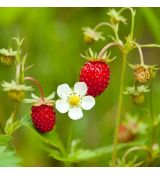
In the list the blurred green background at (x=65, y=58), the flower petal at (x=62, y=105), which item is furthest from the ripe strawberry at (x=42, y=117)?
the blurred green background at (x=65, y=58)

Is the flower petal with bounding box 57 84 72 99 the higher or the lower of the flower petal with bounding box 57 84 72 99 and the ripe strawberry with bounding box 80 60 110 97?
the lower

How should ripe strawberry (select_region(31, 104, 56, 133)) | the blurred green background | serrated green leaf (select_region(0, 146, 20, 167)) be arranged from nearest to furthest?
serrated green leaf (select_region(0, 146, 20, 167)), ripe strawberry (select_region(31, 104, 56, 133)), the blurred green background

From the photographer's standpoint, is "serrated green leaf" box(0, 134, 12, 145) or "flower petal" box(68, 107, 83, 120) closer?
"serrated green leaf" box(0, 134, 12, 145)

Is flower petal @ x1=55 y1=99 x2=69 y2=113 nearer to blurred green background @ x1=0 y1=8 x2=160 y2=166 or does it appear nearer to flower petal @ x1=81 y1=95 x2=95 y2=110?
flower petal @ x1=81 y1=95 x2=95 y2=110

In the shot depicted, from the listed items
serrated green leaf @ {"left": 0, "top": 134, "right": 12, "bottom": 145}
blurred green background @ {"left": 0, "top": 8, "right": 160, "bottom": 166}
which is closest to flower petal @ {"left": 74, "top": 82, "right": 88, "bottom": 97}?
serrated green leaf @ {"left": 0, "top": 134, "right": 12, "bottom": 145}

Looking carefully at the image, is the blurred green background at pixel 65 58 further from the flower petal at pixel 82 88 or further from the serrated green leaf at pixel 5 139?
the serrated green leaf at pixel 5 139

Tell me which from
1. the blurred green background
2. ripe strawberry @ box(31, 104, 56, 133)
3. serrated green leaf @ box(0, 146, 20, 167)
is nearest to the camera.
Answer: serrated green leaf @ box(0, 146, 20, 167)

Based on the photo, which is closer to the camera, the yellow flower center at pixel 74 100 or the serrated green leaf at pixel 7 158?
the serrated green leaf at pixel 7 158

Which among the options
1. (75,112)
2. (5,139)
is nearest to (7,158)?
(5,139)
